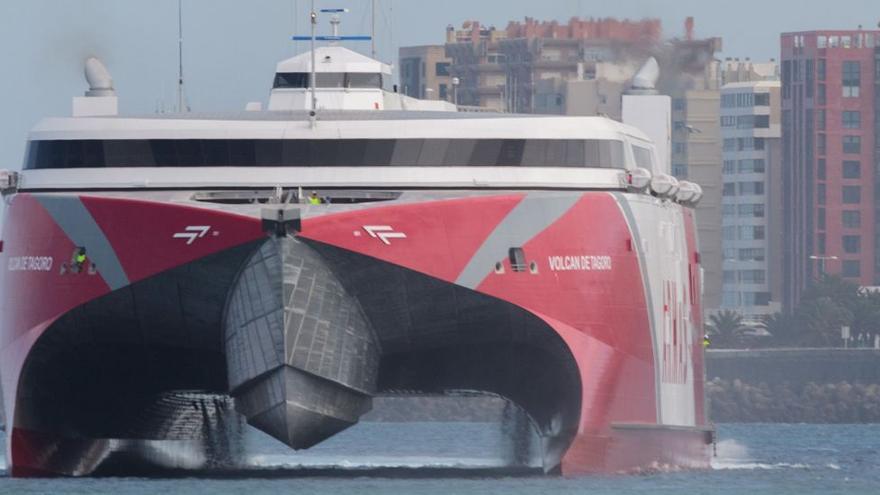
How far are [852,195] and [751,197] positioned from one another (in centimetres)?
1362

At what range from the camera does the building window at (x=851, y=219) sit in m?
165

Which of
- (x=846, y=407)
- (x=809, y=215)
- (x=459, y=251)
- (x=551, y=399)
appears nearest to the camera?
(x=459, y=251)

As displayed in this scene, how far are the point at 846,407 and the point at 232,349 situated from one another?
77.7m

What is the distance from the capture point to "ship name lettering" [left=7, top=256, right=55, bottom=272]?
47938 mm

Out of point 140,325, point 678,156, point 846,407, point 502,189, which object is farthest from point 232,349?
point 678,156

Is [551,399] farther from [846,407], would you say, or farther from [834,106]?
[834,106]

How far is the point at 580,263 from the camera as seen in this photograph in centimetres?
4853

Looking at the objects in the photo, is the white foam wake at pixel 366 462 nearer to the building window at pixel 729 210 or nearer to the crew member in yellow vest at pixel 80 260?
the crew member in yellow vest at pixel 80 260

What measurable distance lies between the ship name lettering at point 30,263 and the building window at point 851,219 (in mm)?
119105

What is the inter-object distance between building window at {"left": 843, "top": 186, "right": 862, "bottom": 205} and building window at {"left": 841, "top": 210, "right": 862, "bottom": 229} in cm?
73

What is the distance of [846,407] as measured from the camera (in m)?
122

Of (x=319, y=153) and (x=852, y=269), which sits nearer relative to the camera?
(x=319, y=153)

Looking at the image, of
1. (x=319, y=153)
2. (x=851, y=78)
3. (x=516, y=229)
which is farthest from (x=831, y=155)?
(x=516, y=229)

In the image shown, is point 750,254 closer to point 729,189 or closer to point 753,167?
point 729,189
